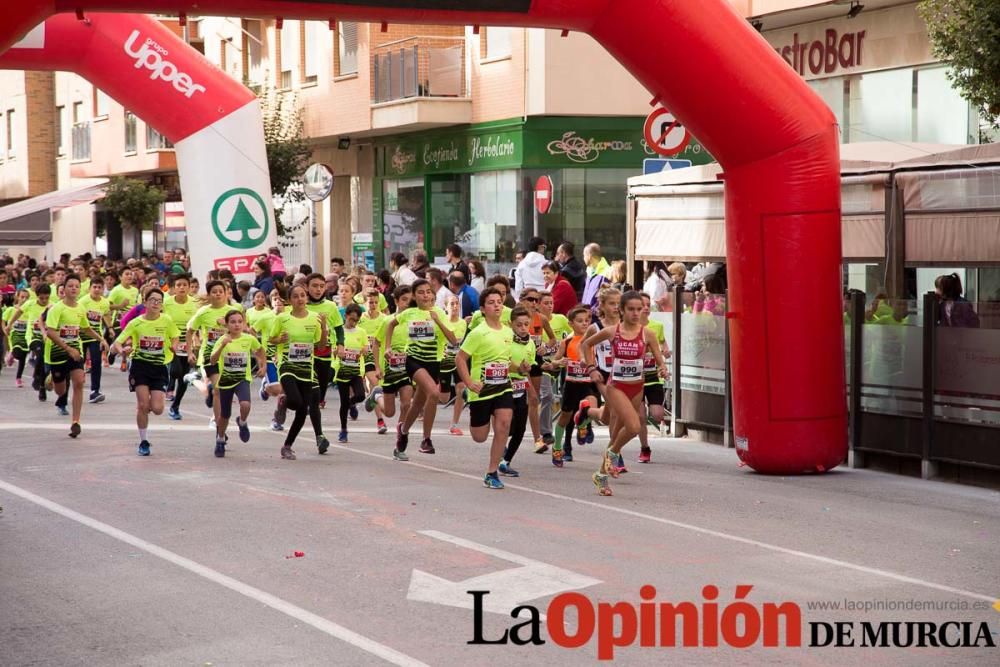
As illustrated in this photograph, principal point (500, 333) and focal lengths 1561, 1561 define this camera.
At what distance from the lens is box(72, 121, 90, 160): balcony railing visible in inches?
1993

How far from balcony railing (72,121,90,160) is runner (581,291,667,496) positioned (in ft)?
132

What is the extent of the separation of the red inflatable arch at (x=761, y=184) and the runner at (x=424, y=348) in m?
3.14

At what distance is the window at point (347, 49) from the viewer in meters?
34.1

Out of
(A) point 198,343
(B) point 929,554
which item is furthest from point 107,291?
(B) point 929,554

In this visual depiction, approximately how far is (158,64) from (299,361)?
10.2 m

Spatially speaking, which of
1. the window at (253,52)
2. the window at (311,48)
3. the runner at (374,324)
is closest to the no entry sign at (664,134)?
the runner at (374,324)

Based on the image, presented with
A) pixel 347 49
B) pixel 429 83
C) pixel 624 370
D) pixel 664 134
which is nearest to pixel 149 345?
pixel 624 370

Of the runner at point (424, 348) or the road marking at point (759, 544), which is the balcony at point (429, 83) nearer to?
the runner at point (424, 348)

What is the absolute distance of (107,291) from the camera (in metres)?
29.8

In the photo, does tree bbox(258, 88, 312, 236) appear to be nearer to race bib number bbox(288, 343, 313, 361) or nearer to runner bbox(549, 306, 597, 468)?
race bib number bbox(288, 343, 313, 361)

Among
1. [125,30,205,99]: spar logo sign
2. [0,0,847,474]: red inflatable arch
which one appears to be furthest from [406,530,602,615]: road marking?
[125,30,205,99]: spar logo sign

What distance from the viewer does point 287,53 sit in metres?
37.7

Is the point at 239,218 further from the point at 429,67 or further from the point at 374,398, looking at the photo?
the point at 374,398

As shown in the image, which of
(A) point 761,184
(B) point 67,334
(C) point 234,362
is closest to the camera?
(A) point 761,184
